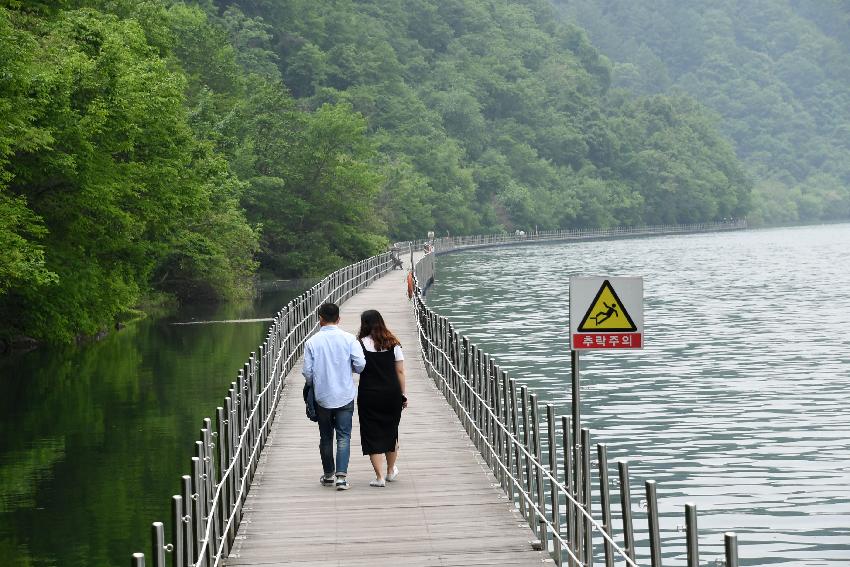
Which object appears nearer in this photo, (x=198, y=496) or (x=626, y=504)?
(x=626, y=504)

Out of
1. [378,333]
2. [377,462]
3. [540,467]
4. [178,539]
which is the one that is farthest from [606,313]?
[178,539]

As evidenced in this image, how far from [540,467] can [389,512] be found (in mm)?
1668

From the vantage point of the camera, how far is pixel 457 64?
7859 inches

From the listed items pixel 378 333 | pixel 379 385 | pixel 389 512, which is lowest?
pixel 389 512

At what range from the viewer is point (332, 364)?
15.1 m

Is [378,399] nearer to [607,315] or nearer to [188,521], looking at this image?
[607,315]

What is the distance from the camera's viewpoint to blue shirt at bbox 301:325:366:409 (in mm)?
15047

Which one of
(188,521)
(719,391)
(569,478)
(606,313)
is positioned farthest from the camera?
(719,391)

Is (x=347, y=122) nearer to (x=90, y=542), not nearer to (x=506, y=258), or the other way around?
(x=506, y=258)

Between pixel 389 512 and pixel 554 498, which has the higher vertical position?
pixel 554 498

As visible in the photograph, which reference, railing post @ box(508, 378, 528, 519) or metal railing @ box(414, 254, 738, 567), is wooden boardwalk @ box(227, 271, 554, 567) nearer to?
railing post @ box(508, 378, 528, 519)

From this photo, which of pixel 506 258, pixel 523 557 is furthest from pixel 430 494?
pixel 506 258

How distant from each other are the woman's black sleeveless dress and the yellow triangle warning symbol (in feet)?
8.48

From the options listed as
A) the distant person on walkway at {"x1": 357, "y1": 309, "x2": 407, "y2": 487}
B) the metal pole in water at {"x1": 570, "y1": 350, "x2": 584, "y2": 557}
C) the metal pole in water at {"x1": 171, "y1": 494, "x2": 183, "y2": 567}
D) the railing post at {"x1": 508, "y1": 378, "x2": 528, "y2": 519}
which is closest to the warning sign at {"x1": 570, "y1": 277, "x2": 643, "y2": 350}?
the metal pole in water at {"x1": 570, "y1": 350, "x2": 584, "y2": 557}
